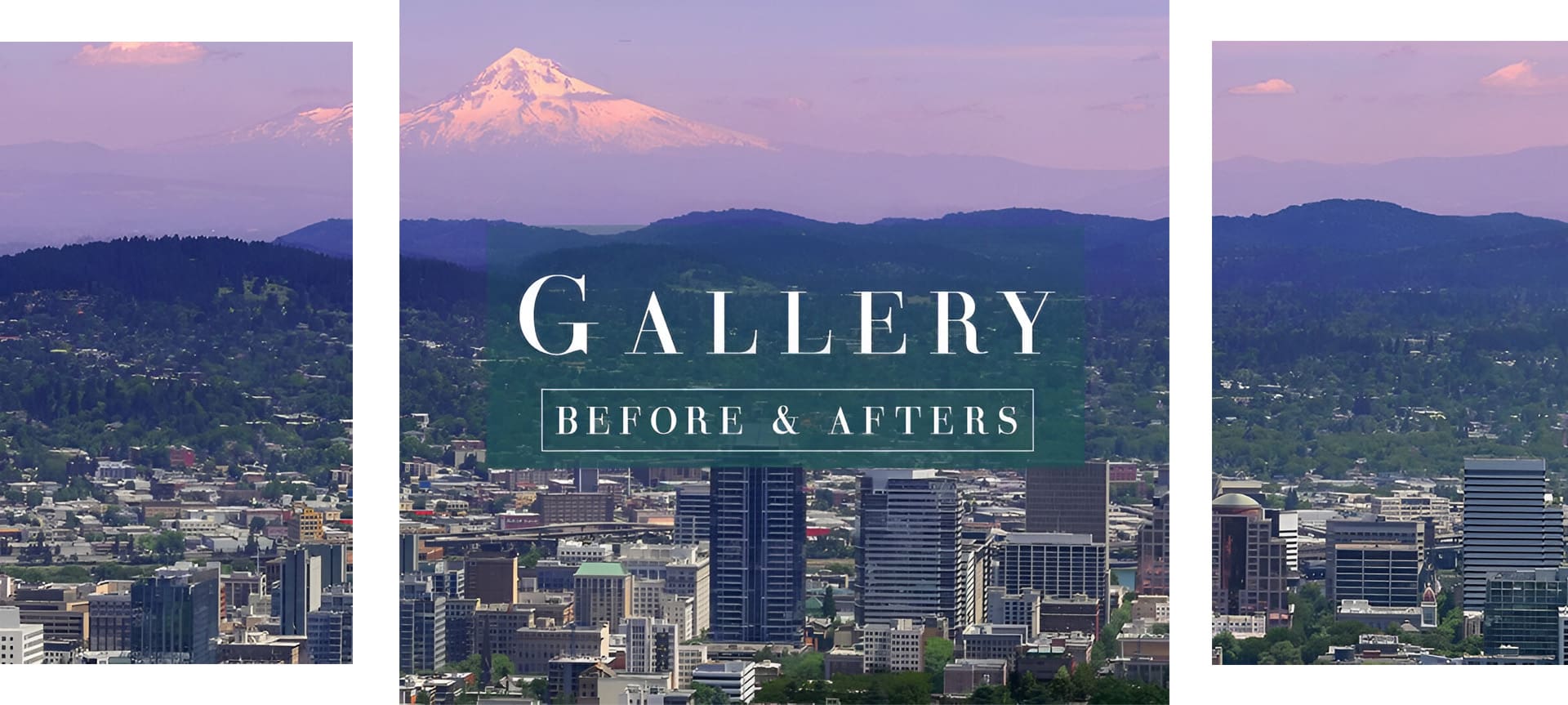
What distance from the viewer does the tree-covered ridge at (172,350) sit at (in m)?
4.58

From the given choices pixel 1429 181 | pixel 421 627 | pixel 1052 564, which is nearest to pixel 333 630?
pixel 421 627

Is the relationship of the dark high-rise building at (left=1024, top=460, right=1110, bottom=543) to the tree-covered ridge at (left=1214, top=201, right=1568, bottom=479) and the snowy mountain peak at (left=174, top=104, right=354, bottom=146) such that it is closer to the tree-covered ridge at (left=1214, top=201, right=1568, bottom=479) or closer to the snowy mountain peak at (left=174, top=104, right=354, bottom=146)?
the tree-covered ridge at (left=1214, top=201, right=1568, bottom=479)

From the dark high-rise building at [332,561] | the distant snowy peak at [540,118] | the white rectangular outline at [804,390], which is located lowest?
the dark high-rise building at [332,561]

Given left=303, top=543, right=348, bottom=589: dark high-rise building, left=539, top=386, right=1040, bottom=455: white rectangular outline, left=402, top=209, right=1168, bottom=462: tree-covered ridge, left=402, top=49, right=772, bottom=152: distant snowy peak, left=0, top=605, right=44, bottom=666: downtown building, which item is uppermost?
left=402, top=49, right=772, bottom=152: distant snowy peak

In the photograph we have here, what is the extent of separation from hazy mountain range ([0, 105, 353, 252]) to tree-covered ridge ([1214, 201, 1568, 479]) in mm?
2582

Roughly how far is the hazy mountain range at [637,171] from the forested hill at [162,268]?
55 centimetres

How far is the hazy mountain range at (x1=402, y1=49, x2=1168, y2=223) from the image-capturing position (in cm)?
450

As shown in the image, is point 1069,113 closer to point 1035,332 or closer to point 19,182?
point 1035,332

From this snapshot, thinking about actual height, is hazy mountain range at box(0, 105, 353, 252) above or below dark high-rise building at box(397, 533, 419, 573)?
above

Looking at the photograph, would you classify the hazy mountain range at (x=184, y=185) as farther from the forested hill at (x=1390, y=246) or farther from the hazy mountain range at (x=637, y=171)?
the forested hill at (x=1390, y=246)

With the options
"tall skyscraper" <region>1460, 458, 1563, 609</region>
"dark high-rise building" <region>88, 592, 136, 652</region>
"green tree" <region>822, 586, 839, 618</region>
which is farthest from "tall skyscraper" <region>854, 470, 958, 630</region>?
"dark high-rise building" <region>88, 592, 136, 652</region>

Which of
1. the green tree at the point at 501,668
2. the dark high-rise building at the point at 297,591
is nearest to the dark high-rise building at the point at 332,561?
the dark high-rise building at the point at 297,591

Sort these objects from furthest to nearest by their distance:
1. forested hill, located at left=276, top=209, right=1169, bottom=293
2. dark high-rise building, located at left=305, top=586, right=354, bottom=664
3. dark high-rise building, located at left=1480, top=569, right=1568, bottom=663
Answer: dark high-rise building, located at left=1480, top=569, right=1568, bottom=663
forested hill, located at left=276, top=209, right=1169, bottom=293
dark high-rise building, located at left=305, top=586, right=354, bottom=664

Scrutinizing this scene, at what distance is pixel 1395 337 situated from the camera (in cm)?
486
